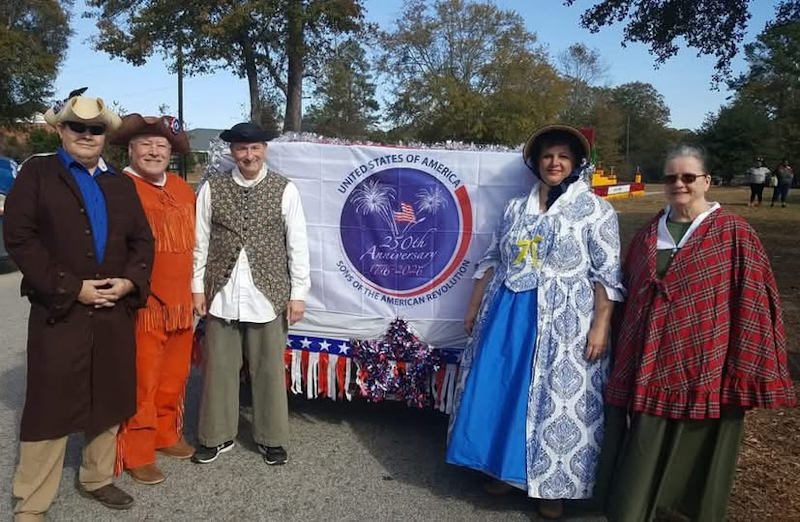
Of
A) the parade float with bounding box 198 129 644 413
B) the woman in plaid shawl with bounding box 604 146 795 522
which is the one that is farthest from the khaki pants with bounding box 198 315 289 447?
the woman in plaid shawl with bounding box 604 146 795 522

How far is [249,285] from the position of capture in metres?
3.54

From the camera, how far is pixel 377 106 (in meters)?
47.9

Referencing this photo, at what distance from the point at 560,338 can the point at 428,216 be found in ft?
3.77

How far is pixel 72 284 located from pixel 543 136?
7.22 ft

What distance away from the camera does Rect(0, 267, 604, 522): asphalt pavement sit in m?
3.23

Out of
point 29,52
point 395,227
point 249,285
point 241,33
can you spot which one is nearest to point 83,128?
point 249,285

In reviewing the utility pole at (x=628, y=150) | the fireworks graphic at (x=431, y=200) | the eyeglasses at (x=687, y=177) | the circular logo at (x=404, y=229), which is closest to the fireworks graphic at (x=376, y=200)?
the circular logo at (x=404, y=229)

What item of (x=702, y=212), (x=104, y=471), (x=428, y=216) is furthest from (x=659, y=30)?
(x=104, y=471)

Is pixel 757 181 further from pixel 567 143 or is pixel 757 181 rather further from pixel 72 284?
pixel 72 284

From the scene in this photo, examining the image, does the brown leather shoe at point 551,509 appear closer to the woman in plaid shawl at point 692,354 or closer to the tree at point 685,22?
the woman in plaid shawl at point 692,354

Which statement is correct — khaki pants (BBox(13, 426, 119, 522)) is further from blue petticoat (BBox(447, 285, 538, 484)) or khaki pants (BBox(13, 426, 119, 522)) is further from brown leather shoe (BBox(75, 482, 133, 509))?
blue petticoat (BBox(447, 285, 538, 484))

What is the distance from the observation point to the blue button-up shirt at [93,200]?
301 cm

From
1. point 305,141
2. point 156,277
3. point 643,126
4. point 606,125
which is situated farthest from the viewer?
point 643,126

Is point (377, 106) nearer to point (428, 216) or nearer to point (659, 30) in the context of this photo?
point (659, 30)
